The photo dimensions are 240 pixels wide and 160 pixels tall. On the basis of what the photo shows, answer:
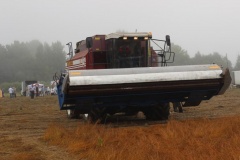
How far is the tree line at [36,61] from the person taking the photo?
299 ft

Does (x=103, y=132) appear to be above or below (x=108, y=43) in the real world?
below

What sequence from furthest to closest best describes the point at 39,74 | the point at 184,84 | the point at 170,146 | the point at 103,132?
the point at 39,74 < the point at 184,84 < the point at 103,132 < the point at 170,146

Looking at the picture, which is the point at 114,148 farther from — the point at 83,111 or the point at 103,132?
the point at 83,111

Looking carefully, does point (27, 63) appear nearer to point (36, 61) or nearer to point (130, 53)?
point (36, 61)

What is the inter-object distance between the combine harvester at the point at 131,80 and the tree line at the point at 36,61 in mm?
76110

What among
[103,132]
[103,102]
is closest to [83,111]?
[103,102]

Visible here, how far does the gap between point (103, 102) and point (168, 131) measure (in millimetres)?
2662

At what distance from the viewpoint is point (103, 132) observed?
859 cm

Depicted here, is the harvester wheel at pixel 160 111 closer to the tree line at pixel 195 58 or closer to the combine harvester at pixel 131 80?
the combine harvester at pixel 131 80

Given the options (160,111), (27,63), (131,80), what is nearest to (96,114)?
(131,80)

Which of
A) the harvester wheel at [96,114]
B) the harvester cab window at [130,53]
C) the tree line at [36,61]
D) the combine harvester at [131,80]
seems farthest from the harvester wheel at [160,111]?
the tree line at [36,61]

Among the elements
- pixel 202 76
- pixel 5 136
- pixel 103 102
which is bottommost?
pixel 5 136

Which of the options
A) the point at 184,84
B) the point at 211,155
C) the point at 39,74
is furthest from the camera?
the point at 39,74

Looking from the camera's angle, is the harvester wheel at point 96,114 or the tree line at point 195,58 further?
the tree line at point 195,58
